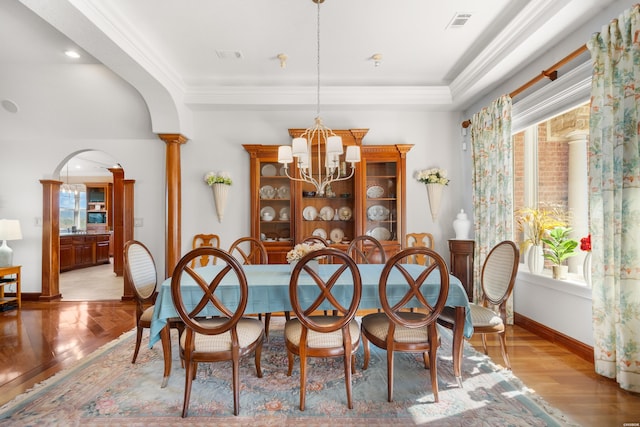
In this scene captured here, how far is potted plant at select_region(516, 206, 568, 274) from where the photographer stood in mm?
3305

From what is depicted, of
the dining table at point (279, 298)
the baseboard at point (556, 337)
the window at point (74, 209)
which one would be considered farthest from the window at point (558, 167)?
the window at point (74, 209)

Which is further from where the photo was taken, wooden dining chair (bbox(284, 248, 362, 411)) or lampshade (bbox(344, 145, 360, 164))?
lampshade (bbox(344, 145, 360, 164))

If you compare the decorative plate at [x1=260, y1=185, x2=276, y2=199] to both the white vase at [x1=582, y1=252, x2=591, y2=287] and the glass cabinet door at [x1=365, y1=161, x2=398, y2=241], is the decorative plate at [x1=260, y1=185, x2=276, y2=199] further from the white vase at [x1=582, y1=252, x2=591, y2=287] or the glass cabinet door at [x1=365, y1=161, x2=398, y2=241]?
the white vase at [x1=582, y1=252, x2=591, y2=287]

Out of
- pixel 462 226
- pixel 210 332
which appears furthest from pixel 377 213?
pixel 210 332

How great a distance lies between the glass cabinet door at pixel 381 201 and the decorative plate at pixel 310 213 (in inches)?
28.9

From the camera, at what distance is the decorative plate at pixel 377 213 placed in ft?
15.1

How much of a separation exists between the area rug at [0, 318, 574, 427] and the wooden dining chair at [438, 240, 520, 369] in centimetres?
34

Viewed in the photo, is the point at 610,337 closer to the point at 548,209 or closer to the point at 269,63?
the point at 548,209

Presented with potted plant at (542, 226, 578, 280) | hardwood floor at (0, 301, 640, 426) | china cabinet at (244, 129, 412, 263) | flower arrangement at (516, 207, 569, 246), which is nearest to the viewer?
hardwood floor at (0, 301, 640, 426)

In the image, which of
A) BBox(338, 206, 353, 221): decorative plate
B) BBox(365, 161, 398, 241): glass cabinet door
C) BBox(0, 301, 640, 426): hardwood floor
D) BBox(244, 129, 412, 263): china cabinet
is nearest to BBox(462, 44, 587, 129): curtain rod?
BBox(244, 129, 412, 263): china cabinet

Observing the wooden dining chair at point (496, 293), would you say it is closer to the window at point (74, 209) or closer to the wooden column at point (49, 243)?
the wooden column at point (49, 243)

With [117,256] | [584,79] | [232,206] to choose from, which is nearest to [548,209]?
[584,79]

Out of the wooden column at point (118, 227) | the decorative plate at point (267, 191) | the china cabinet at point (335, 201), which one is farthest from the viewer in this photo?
the wooden column at point (118, 227)

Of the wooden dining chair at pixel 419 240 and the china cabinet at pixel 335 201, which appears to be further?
the wooden dining chair at pixel 419 240
